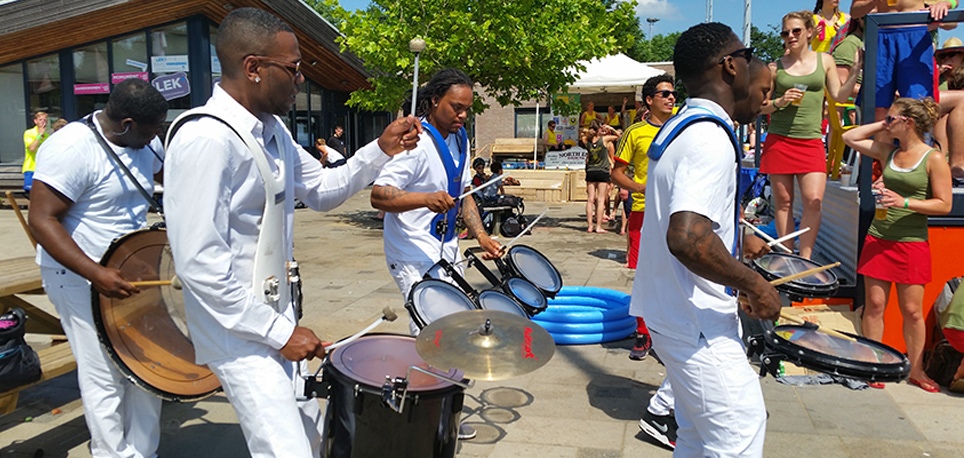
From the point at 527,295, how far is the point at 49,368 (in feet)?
8.75

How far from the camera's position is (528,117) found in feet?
88.7

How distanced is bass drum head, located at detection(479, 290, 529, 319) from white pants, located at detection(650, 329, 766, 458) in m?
1.34

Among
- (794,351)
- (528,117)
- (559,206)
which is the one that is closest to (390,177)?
(794,351)

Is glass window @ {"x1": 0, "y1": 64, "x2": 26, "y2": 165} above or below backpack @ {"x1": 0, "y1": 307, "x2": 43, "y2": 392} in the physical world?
above

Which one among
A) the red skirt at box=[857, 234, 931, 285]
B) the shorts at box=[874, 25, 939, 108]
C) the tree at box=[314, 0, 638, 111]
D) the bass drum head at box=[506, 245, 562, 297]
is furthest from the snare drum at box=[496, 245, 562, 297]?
the tree at box=[314, 0, 638, 111]

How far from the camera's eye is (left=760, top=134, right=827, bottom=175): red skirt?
5.78 meters

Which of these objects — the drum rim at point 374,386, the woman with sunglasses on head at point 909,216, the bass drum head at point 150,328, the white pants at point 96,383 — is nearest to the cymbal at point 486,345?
the drum rim at point 374,386

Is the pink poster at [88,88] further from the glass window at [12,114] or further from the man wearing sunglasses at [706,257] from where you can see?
the man wearing sunglasses at [706,257]

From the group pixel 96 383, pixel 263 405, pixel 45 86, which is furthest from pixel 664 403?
pixel 45 86

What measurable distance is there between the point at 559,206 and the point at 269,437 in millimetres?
14846

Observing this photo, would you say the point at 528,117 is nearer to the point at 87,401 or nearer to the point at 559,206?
the point at 559,206

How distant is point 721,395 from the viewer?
2.35m

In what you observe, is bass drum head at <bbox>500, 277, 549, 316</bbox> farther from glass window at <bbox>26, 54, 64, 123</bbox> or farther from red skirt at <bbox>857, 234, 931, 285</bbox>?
glass window at <bbox>26, 54, 64, 123</bbox>

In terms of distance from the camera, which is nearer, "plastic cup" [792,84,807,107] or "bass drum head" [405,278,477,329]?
"bass drum head" [405,278,477,329]
